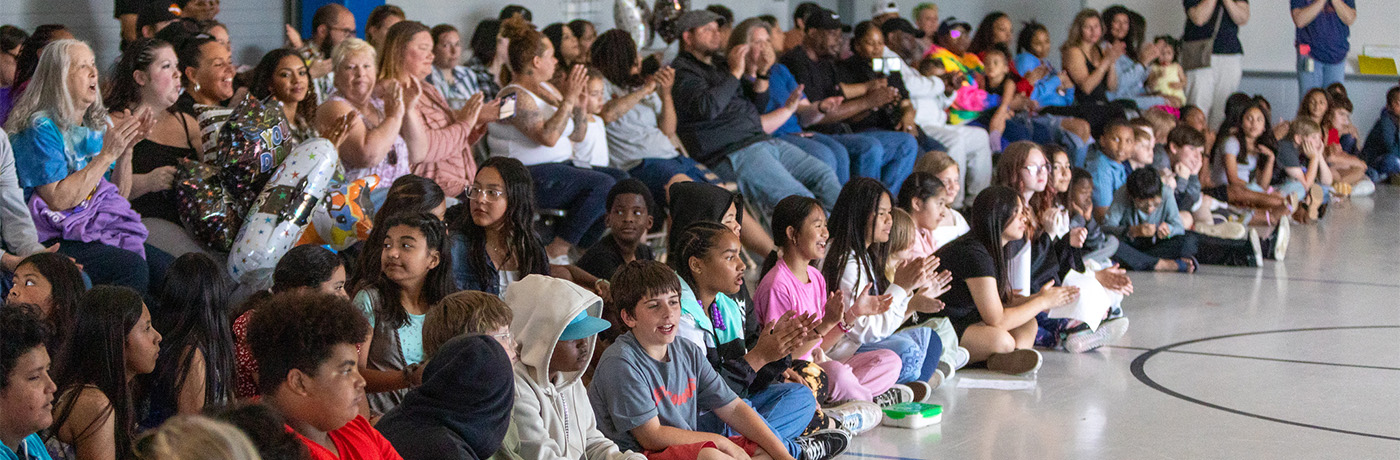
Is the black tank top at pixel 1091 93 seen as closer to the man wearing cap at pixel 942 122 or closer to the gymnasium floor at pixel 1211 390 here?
the man wearing cap at pixel 942 122

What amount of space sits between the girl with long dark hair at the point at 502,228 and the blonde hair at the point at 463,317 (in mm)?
1241

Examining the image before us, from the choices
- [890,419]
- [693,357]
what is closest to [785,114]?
[890,419]

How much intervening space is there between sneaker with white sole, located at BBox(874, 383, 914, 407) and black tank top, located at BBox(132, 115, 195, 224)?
2.14m

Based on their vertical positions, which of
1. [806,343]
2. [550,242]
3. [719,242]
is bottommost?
[550,242]

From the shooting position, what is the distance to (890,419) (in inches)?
158

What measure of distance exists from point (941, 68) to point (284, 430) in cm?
671

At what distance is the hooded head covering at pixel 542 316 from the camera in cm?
287

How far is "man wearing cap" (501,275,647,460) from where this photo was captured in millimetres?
2783

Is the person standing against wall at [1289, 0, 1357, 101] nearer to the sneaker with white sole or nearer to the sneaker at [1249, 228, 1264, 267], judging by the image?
the sneaker at [1249, 228, 1264, 267]

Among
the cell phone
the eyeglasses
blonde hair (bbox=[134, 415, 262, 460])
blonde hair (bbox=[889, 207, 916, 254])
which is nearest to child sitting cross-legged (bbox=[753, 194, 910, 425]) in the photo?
blonde hair (bbox=[889, 207, 916, 254])

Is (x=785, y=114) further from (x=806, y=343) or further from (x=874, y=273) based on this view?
(x=806, y=343)

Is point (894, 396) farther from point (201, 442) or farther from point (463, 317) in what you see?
point (201, 442)

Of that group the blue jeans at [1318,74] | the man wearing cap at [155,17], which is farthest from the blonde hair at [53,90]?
the blue jeans at [1318,74]

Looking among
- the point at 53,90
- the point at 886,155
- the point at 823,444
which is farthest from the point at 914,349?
the point at 886,155
